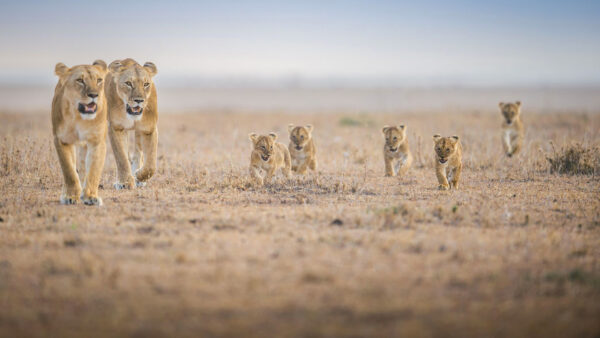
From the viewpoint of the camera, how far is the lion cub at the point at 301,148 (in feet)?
39.4

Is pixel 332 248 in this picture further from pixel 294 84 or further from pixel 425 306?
pixel 294 84

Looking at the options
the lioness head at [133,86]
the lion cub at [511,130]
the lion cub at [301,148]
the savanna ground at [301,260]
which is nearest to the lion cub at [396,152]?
the savanna ground at [301,260]

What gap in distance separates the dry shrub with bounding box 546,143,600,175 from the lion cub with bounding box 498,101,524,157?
3028mm

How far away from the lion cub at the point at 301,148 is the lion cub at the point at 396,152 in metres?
1.63

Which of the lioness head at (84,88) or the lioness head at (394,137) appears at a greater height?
the lioness head at (84,88)

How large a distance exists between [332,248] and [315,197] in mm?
3178

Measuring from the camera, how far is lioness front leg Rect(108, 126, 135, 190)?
959cm

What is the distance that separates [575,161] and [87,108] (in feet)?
Answer: 31.8

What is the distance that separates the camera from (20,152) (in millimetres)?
12242

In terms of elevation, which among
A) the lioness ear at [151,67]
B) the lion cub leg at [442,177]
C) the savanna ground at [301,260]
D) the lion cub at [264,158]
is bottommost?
the savanna ground at [301,260]

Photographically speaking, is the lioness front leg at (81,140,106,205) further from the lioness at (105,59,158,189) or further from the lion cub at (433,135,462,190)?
the lion cub at (433,135,462,190)

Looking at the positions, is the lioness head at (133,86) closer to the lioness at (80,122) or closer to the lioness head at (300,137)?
the lioness at (80,122)

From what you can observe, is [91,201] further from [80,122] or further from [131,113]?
[131,113]

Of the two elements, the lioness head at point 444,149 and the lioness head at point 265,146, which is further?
the lioness head at point 265,146
